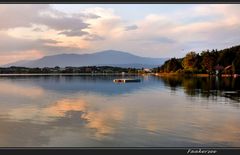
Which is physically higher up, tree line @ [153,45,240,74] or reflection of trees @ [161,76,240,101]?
tree line @ [153,45,240,74]

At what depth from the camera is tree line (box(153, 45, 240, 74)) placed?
3491 cm

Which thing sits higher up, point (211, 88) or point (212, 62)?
point (212, 62)

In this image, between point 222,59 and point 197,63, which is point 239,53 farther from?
point 197,63

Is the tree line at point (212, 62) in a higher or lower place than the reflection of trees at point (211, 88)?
higher

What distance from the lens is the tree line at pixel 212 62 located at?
34.9m

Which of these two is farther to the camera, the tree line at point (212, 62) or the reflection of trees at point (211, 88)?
the tree line at point (212, 62)

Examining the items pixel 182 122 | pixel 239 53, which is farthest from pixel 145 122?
pixel 239 53

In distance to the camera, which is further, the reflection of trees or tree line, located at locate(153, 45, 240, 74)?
tree line, located at locate(153, 45, 240, 74)

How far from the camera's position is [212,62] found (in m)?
39.9

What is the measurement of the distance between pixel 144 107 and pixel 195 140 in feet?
16.9

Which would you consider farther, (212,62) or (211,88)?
(212,62)

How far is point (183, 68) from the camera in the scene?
5000 centimetres
